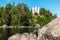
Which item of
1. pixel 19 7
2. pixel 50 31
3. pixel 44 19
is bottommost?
pixel 44 19

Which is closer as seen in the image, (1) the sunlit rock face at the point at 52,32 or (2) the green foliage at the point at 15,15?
(1) the sunlit rock face at the point at 52,32

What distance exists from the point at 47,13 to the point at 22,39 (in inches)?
3579

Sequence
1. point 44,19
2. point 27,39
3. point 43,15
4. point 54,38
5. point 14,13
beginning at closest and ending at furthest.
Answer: point 54,38, point 27,39, point 14,13, point 44,19, point 43,15

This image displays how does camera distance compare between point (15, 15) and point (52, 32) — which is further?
point (15, 15)

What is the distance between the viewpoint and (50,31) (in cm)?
797

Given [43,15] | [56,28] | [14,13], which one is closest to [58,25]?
[56,28]

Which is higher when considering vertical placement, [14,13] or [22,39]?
[22,39]

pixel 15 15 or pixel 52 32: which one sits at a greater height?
pixel 52 32

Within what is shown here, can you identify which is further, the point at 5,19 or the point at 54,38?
the point at 5,19

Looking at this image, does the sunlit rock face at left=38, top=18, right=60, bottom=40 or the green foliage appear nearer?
the sunlit rock face at left=38, top=18, right=60, bottom=40

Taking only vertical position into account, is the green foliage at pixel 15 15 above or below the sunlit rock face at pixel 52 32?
below

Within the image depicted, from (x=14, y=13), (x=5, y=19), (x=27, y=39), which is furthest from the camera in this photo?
(x=14, y=13)

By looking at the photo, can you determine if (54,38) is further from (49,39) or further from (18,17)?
(18,17)

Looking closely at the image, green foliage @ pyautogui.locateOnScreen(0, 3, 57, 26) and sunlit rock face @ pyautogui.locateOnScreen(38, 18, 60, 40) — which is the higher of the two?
sunlit rock face @ pyautogui.locateOnScreen(38, 18, 60, 40)
